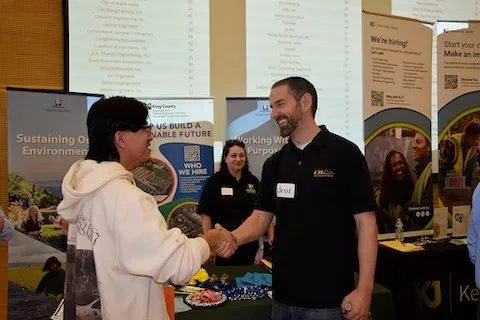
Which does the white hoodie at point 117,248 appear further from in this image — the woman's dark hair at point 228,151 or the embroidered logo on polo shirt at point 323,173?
the woman's dark hair at point 228,151

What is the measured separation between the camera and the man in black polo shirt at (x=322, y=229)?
73.8 inches

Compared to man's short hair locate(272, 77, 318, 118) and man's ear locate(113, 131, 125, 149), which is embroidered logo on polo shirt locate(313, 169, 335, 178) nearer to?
man's short hair locate(272, 77, 318, 118)

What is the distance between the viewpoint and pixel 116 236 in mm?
1371

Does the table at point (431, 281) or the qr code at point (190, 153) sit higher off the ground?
the qr code at point (190, 153)

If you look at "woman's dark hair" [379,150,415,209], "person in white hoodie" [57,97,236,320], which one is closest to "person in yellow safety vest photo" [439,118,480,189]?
"woman's dark hair" [379,150,415,209]

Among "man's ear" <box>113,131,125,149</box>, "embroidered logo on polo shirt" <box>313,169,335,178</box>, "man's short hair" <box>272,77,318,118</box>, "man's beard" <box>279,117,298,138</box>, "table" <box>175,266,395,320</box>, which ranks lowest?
"table" <box>175,266,395,320</box>

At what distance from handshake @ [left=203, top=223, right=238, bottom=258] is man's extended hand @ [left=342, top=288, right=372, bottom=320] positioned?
1.97 ft

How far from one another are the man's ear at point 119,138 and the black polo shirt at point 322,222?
840mm

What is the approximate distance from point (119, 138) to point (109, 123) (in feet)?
0.20

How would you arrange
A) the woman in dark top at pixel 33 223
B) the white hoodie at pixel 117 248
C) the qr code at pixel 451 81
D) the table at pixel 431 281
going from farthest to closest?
1. the qr code at pixel 451 81
2. the table at pixel 431 281
3. the woman in dark top at pixel 33 223
4. the white hoodie at pixel 117 248

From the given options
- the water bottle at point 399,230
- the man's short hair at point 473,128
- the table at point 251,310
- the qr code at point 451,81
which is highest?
the qr code at point 451,81

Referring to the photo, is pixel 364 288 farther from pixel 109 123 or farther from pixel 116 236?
pixel 109 123

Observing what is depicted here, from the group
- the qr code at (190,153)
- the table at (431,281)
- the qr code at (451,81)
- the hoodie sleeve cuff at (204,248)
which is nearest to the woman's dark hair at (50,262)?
the qr code at (190,153)

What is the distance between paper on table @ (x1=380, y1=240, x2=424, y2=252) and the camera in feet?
11.7
